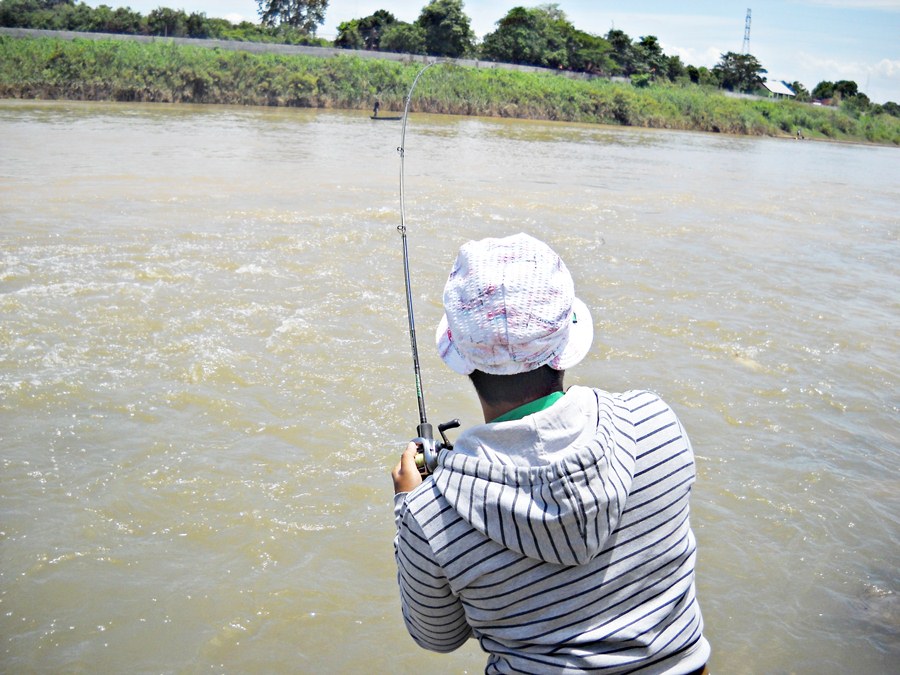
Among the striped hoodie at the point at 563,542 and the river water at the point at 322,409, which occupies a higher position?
the striped hoodie at the point at 563,542

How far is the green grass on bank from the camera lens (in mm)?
27266

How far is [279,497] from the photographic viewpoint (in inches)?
119

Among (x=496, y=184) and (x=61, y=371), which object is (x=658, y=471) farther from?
(x=496, y=184)

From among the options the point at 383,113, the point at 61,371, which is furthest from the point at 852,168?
the point at 61,371

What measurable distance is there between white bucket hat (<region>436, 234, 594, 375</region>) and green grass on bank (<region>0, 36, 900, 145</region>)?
91.9ft

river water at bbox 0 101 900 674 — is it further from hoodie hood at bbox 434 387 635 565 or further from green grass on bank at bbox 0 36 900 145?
green grass on bank at bbox 0 36 900 145

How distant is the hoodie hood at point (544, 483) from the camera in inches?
40.4

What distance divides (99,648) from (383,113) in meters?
31.9

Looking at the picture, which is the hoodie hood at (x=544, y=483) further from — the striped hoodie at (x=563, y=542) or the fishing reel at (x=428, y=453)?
the fishing reel at (x=428, y=453)

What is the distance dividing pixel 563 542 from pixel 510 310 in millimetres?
312

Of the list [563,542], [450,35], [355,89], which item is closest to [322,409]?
[563,542]

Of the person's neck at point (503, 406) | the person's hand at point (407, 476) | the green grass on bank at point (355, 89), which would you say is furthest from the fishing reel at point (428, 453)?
the green grass on bank at point (355, 89)

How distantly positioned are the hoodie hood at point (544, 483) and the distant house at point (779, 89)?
75159mm

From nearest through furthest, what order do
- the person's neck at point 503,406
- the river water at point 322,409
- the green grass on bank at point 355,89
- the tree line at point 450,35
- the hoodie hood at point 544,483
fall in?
the hoodie hood at point 544,483 → the person's neck at point 503,406 → the river water at point 322,409 → the green grass on bank at point 355,89 → the tree line at point 450,35
